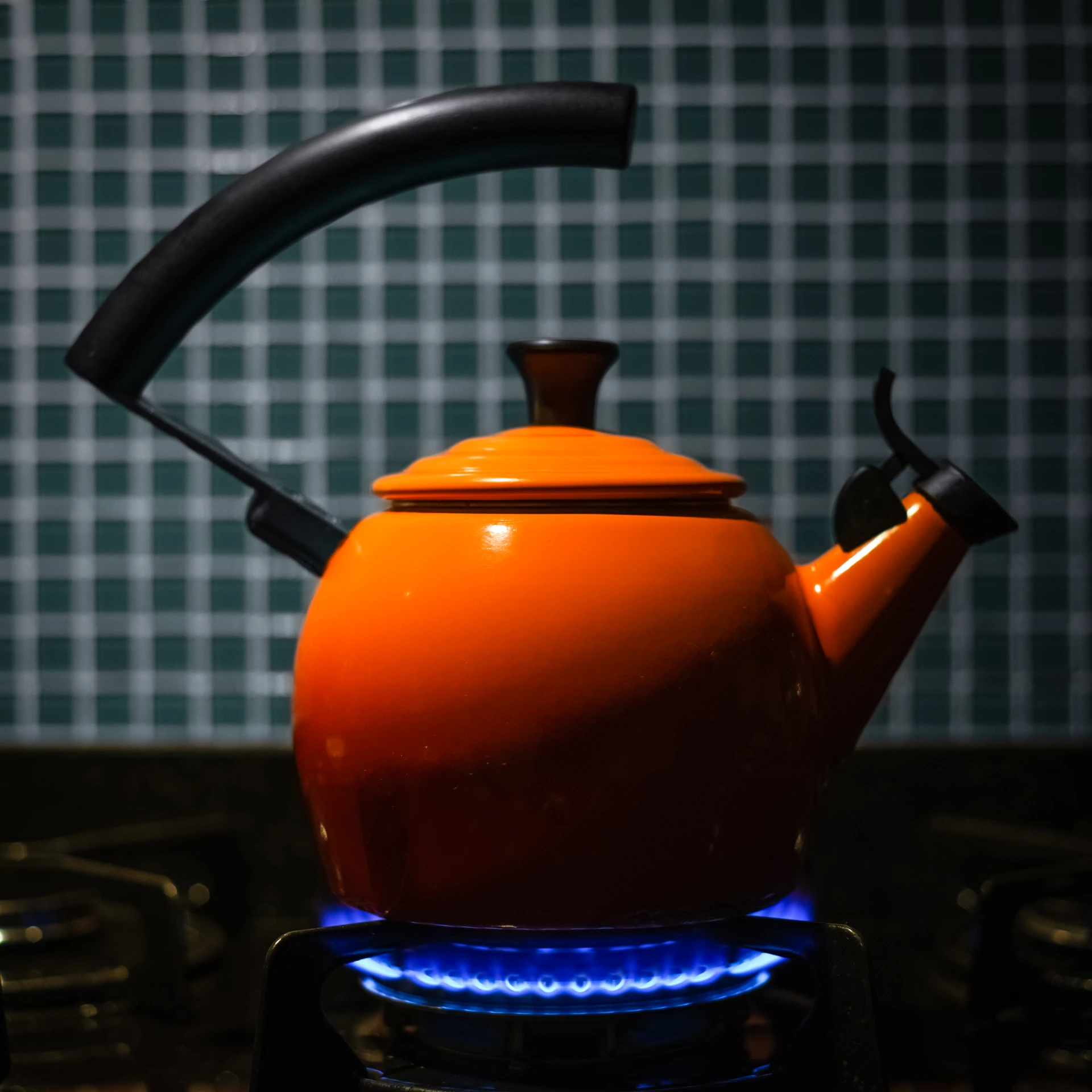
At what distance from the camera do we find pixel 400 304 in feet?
2.68

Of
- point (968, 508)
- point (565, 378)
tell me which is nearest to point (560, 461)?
point (565, 378)

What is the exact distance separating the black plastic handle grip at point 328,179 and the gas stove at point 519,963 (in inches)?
9.8

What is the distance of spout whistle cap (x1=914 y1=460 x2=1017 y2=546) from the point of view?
46 centimetres

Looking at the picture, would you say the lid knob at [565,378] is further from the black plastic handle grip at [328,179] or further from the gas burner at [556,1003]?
the gas burner at [556,1003]

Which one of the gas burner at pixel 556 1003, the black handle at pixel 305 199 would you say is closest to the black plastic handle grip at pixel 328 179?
the black handle at pixel 305 199

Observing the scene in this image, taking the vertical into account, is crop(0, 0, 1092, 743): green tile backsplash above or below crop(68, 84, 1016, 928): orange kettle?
above

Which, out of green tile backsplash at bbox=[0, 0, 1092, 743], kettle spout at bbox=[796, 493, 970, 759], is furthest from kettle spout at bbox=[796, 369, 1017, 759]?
green tile backsplash at bbox=[0, 0, 1092, 743]

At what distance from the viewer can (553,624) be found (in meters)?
0.39

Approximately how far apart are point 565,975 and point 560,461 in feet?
0.60

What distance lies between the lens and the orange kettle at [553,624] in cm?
39

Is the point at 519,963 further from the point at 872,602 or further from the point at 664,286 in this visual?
the point at 664,286

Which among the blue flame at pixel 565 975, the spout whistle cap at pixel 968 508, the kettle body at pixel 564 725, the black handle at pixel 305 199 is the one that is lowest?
the blue flame at pixel 565 975

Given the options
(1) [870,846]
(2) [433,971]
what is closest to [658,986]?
(2) [433,971]

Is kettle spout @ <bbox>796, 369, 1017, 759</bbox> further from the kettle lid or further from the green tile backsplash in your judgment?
the green tile backsplash
